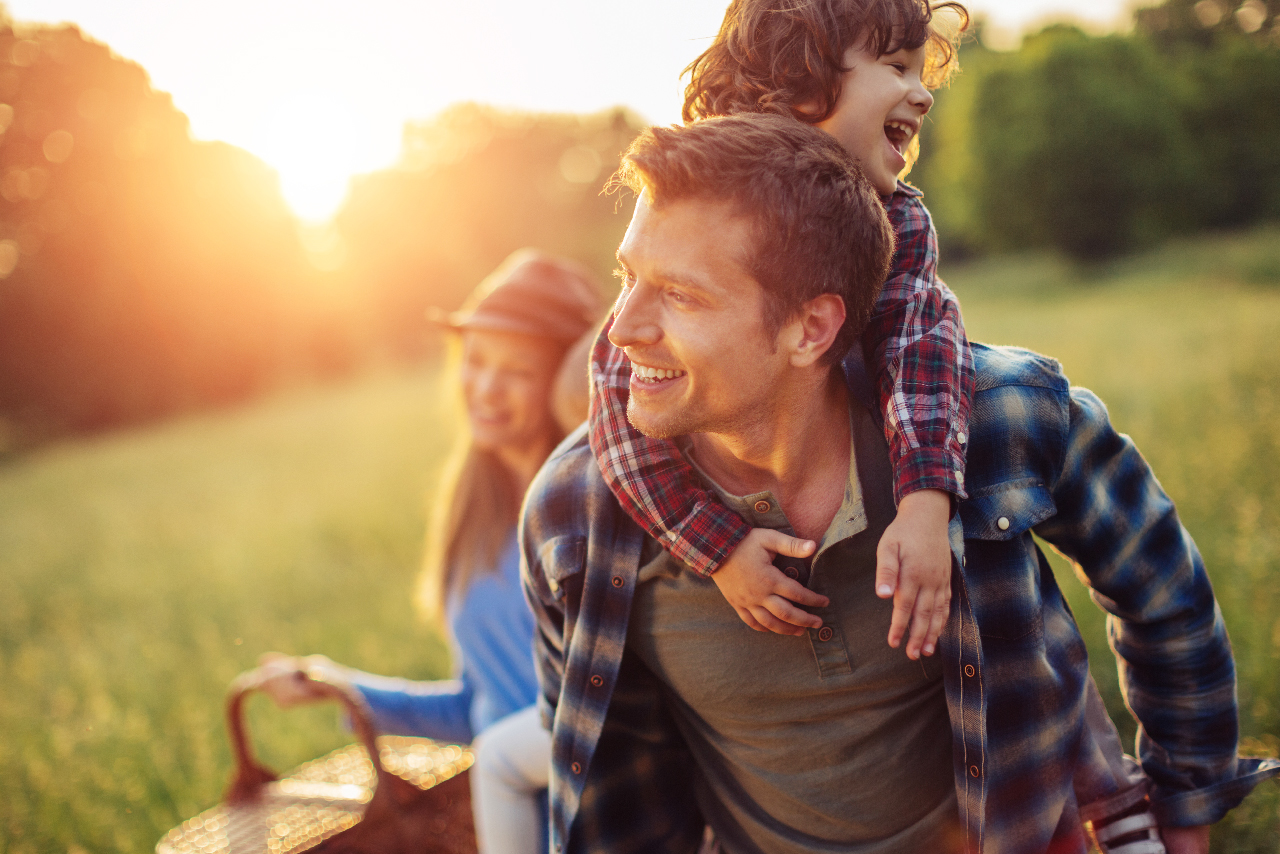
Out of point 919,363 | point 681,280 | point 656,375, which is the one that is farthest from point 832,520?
point 681,280

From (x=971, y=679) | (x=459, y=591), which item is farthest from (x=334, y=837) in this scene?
(x=971, y=679)

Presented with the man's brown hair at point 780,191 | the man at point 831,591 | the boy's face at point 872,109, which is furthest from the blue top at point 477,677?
the boy's face at point 872,109

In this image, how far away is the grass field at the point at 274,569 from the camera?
12.3 feet

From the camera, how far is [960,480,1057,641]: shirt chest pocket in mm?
1586

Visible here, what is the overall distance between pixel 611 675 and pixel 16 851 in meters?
3.33

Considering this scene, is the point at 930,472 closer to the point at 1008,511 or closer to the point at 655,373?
the point at 1008,511

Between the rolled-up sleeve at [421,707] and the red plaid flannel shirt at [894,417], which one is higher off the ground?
the red plaid flannel shirt at [894,417]

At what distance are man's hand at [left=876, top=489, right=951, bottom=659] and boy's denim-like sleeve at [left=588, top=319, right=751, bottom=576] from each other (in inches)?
11.4

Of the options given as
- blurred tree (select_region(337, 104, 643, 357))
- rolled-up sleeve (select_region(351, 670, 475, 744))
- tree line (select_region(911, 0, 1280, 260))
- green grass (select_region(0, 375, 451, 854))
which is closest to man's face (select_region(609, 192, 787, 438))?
rolled-up sleeve (select_region(351, 670, 475, 744))

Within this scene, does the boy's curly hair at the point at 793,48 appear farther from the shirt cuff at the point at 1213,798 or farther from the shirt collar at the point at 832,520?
the shirt cuff at the point at 1213,798

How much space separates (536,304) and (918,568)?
195 centimetres

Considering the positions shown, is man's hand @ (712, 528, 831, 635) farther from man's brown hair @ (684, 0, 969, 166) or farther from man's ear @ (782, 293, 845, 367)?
man's brown hair @ (684, 0, 969, 166)

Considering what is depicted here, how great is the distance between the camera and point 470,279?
3581 centimetres

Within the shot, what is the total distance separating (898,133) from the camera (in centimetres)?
183
